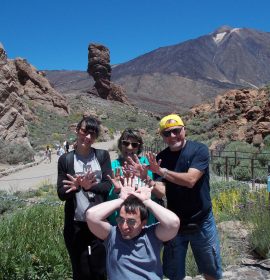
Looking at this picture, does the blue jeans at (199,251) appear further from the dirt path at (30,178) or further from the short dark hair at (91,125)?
the dirt path at (30,178)

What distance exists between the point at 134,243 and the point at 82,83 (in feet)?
615

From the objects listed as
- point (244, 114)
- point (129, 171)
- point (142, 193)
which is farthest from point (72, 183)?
point (244, 114)

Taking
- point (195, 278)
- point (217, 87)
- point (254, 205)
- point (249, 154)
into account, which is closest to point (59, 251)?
point (195, 278)

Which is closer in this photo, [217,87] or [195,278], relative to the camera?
[195,278]

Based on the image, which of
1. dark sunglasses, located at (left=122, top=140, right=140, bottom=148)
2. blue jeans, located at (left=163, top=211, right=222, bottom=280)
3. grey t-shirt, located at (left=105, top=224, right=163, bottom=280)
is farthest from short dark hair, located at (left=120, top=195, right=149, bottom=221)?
dark sunglasses, located at (left=122, top=140, right=140, bottom=148)

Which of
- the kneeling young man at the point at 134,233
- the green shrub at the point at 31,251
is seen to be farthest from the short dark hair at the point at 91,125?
the green shrub at the point at 31,251

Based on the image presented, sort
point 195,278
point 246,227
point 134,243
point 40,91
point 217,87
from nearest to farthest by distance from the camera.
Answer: point 134,243
point 195,278
point 246,227
point 40,91
point 217,87

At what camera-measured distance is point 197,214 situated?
3.41 meters

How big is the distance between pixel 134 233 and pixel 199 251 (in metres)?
0.84

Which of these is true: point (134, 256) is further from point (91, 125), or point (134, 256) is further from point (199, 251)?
point (91, 125)

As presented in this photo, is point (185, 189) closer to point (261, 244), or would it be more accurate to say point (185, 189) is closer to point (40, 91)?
point (261, 244)

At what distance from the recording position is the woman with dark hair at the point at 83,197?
3.51 meters

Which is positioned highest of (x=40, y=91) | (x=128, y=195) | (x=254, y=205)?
(x=40, y=91)

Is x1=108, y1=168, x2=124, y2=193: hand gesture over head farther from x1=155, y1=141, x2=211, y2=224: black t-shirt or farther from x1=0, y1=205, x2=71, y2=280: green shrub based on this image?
x1=0, y1=205, x2=71, y2=280: green shrub
